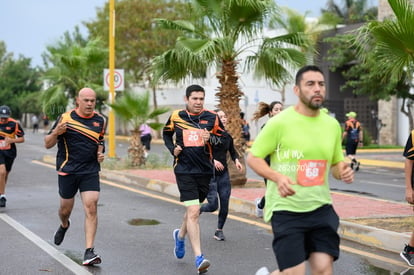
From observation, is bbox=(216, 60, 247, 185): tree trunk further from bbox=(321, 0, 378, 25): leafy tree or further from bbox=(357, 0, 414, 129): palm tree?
bbox=(321, 0, 378, 25): leafy tree

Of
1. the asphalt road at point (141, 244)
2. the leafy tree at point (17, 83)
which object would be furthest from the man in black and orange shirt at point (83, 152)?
the leafy tree at point (17, 83)

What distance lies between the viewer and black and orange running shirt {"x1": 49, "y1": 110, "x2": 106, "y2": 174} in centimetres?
722

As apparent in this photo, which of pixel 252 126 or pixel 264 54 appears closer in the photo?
pixel 264 54

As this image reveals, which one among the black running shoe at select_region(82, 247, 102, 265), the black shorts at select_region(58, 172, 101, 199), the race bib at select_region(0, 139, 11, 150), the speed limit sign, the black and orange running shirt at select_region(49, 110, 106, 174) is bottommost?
the black running shoe at select_region(82, 247, 102, 265)

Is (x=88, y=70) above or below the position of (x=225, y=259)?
above

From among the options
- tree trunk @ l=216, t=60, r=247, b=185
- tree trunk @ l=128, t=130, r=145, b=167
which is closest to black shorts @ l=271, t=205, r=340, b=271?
tree trunk @ l=216, t=60, r=247, b=185

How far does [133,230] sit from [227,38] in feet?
18.7

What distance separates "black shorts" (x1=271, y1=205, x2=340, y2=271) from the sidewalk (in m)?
3.46

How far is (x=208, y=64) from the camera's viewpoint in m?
14.2

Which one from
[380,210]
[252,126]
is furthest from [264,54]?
[252,126]

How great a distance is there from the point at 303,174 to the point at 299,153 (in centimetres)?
14

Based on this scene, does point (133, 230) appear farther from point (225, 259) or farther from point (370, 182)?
point (370, 182)

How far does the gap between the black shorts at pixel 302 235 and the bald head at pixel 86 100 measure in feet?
10.6

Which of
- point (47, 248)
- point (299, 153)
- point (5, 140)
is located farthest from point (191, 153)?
point (5, 140)
